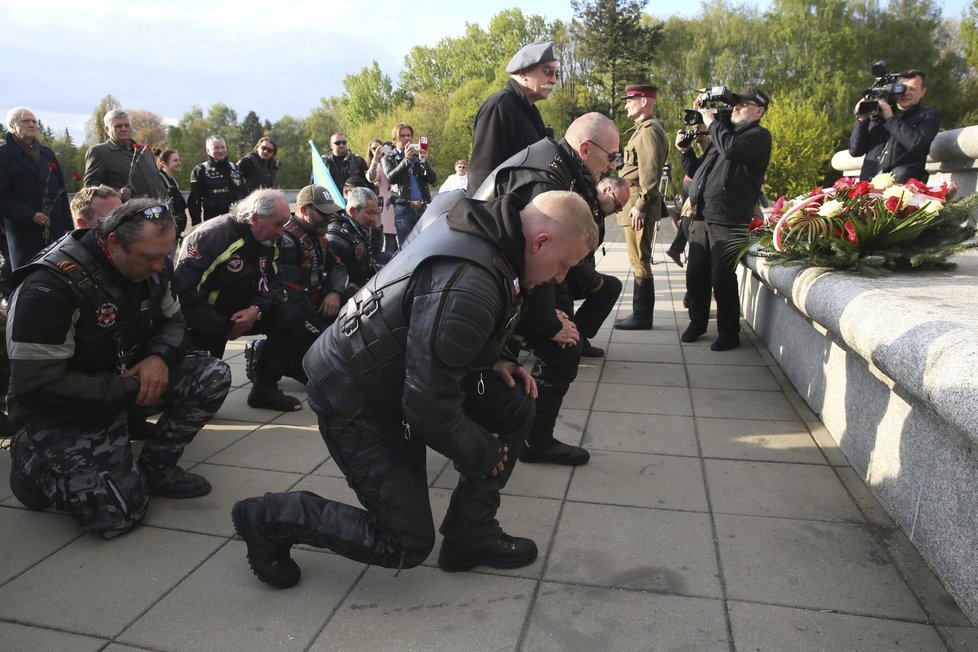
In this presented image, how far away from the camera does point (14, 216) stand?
6.31 metres

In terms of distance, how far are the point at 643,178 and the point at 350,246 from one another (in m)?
2.65

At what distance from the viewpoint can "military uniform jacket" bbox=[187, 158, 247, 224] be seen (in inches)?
348

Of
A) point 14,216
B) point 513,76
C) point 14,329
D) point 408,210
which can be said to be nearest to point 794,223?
point 513,76

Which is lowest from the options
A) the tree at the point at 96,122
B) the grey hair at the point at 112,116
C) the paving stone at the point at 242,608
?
the paving stone at the point at 242,608

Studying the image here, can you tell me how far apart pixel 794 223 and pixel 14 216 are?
252 inches

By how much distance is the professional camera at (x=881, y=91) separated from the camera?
5.66 metres

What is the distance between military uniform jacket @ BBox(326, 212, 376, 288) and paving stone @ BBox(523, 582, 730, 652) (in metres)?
3.46

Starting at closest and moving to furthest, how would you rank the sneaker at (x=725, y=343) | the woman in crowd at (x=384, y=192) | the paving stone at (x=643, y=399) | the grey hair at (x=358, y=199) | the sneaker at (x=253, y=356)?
the paving stone at (x=643, y=399), the sneaker at (x=253, y=356), the grey hair at (x=358, y=199), the sneaker at (x=725, y=343), the woman in crowd at (x=384, y=192)

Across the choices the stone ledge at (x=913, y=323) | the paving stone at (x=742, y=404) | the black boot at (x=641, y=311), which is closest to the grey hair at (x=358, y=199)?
the black boot at (x=641, y=311)

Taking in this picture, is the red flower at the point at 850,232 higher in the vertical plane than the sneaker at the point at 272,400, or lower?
higher

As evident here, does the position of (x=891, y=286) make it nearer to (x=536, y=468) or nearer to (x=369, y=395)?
(x=536, y=468)

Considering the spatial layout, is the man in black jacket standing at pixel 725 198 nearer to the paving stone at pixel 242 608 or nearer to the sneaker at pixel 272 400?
the sneaker at pixel 272 400

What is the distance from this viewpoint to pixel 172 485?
329 centimetres

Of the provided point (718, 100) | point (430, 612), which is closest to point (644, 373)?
point (718, 100)
